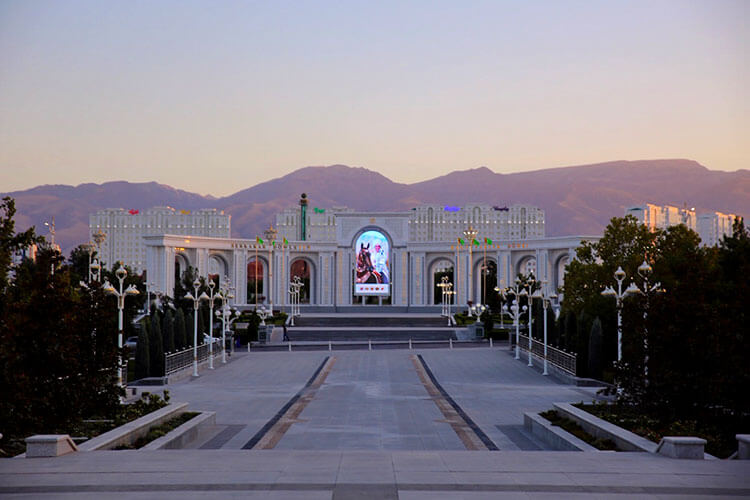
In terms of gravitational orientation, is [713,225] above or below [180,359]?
above

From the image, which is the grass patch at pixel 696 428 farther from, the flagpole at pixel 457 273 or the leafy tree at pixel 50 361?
the flagpole at pixel 457 273

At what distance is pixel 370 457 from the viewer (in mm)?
12977

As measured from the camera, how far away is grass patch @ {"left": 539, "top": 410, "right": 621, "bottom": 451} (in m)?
14.9

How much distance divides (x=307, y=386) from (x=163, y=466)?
1833 cm

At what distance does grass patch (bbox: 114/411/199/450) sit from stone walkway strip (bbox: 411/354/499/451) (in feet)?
19.0

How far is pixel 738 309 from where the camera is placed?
15.5 meters

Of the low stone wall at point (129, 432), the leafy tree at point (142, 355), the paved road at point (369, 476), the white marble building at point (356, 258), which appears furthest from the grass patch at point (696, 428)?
the white marble building at point (356, 258)

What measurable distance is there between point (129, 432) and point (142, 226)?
176 m

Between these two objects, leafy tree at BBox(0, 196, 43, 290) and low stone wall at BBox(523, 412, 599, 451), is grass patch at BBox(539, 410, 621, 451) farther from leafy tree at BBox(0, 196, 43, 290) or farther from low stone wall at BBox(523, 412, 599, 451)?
leafy tree at BBox(0, 196, 43, 290)

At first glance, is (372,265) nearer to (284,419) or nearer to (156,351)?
(156,351)

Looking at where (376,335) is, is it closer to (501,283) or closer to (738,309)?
(501,283)

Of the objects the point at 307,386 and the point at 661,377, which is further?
the point at 307,386

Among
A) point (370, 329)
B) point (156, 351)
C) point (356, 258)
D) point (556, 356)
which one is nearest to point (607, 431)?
point (556, 356)

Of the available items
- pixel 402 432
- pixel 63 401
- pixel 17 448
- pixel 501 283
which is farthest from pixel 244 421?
pixel 501 283
